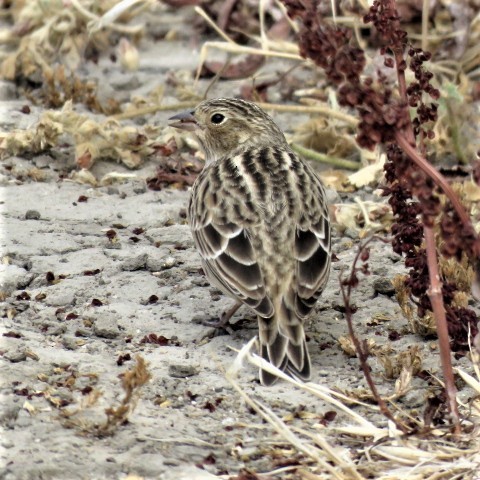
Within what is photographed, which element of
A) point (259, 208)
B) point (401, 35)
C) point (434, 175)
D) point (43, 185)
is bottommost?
point (43, 185)

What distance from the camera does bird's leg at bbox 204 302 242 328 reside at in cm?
647

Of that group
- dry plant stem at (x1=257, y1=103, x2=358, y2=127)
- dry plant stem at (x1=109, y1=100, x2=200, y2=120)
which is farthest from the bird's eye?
dry plant stem at (x1=109, y1=100, x2=200, y2=120)

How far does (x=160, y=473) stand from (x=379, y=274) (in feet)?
8.61

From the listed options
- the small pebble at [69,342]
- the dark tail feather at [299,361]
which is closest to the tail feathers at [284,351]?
the dark tail feather at [299,361]

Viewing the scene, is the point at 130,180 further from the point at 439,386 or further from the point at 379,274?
the point at 439,386

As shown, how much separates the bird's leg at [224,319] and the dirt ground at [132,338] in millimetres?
53

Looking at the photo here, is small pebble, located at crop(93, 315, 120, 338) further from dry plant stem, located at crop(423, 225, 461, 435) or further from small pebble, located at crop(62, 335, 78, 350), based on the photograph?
A: dry plant stem, located at crop(423, 225, 461, 435)

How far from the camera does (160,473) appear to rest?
488 cm

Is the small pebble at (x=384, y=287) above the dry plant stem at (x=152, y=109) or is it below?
below

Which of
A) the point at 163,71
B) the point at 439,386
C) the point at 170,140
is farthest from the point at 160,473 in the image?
the point at 163,71

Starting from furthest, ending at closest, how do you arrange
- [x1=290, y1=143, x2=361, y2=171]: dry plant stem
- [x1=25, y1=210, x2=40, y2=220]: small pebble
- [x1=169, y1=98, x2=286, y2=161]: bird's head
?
[x1=290, y1=143, x2=361, y2=171]: dry plant stem
[x1=25, y1=210, x2=40, y2=220]: small pebble
[x1=169, y1=98, x2=286, y2=161]: bird's head

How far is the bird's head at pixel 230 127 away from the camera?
23.9 ft

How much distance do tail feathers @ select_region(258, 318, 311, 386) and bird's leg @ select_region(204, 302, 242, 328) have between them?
0.57 meters

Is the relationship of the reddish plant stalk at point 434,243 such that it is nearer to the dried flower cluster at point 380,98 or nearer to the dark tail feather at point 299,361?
the dried flower cluster at point 380,98
